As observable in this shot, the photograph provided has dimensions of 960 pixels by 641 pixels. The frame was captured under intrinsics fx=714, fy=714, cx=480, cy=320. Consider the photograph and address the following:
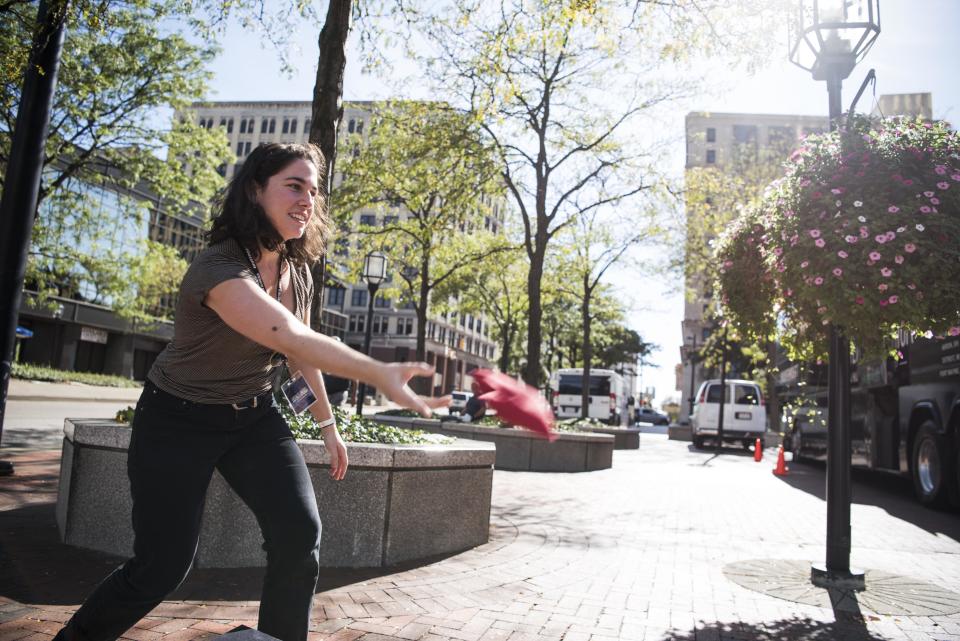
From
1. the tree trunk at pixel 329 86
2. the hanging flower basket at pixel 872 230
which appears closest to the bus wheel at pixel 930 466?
the hanging flower basket at pixel 872 230

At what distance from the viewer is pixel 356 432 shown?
573 centimetres

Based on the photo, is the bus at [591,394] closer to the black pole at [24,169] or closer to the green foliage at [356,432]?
the green foliage at [356,432]

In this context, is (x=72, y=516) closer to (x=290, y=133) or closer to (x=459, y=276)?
(x=459, y=276)

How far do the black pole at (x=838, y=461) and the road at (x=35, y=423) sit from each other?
376 inches

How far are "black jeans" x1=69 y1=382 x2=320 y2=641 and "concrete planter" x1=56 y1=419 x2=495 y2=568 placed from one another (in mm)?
2472

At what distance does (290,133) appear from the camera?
80.8 m

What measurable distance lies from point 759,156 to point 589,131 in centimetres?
1764

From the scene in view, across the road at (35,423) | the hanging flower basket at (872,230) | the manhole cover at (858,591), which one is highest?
the hanging flower basket at (872,230)

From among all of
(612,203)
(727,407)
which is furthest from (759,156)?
(612,203)

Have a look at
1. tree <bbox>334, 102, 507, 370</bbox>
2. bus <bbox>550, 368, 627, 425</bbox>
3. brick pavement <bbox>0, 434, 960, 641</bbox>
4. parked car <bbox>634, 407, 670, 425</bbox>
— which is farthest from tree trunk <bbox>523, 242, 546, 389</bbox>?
parked car <bbox>634, 407, 670, 425</bbox>

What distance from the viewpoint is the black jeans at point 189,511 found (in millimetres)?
2217

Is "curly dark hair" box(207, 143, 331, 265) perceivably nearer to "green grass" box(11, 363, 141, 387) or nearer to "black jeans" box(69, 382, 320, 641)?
"black jeans" box(69, 382, 320, 641)

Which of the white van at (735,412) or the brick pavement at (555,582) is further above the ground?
the white van at (735,412)

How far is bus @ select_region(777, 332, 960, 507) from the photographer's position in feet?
28.3
